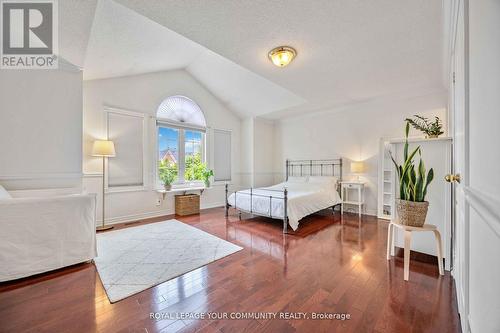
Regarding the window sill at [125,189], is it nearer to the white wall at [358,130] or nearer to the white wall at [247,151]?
the white wall at [247,151]

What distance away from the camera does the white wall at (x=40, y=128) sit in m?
2.67

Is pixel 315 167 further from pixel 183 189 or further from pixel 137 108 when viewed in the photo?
pixel 137 108

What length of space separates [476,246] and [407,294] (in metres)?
1.27

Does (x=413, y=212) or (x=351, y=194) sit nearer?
(x=413, y=212)

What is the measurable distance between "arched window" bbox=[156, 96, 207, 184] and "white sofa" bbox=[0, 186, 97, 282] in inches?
91.2

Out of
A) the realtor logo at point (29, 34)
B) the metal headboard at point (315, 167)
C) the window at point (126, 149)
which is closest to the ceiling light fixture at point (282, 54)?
the realtor logo at point (29, 34)

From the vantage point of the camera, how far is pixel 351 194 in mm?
4953

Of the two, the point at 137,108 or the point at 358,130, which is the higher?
the point at 137,108

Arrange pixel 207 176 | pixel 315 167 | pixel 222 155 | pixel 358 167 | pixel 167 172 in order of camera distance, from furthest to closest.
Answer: pixel 222 155 < pixel 315 167 < pixel 207 176 < pixel 167 172 < pixel 358 167

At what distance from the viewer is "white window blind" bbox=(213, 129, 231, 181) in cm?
586

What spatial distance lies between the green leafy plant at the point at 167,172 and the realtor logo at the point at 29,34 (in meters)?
2.51

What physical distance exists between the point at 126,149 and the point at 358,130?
17.4 feet

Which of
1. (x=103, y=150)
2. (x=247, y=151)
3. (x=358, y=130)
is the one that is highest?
(x=358, y=130)

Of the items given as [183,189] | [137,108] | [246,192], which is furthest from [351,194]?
[137,108]
